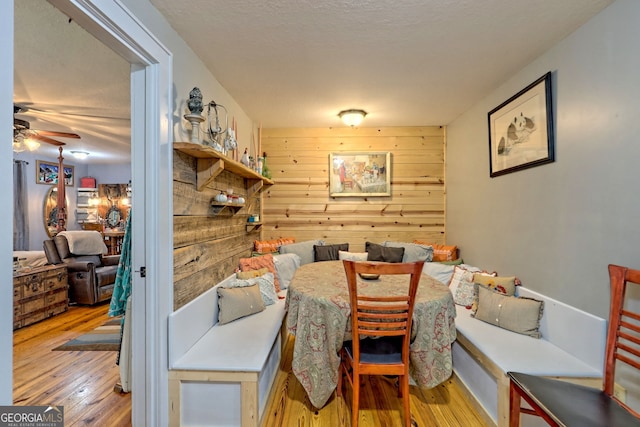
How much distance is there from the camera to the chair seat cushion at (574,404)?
109 cm

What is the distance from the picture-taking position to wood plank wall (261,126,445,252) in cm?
363

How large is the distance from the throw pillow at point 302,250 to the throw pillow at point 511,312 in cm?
189

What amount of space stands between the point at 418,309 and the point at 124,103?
3.30 metres

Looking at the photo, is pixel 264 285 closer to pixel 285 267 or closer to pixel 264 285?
pixel 264 285

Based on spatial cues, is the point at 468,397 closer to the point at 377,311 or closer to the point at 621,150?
the point at 377,311

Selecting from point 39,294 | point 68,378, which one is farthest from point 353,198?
point 39,294

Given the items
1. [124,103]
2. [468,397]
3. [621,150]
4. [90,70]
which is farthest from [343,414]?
[124,103]

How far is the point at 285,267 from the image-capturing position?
10.1 ft

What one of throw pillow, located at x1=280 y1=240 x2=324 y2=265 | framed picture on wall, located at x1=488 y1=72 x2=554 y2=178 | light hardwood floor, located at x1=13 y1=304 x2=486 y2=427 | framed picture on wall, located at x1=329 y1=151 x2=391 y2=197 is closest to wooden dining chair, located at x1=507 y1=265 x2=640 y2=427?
light hardwood floor, located at x1=13 y1=304 x2=486 y2=427

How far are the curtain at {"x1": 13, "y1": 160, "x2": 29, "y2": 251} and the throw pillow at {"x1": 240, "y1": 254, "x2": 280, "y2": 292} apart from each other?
5.12 metres

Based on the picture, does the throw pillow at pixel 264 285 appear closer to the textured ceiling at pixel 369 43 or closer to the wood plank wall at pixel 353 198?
the wood plank wall at pixel 353 198

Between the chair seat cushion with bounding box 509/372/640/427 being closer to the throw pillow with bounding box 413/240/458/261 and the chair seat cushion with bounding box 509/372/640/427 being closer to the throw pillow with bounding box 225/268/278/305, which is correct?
the throw pillow with bounding box 225/268/278/305

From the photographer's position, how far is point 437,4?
144 centimetres

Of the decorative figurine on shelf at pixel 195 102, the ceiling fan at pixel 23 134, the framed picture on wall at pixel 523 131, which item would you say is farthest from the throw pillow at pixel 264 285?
the ceiling fan at pixel 23 134
